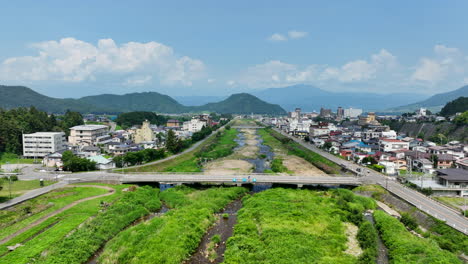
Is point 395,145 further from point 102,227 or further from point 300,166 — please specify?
point 102,227

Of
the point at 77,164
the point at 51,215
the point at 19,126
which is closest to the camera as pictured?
the point at 51,215

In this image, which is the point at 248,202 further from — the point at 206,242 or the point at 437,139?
the point at 437,139

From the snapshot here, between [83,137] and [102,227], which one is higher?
[83,137]

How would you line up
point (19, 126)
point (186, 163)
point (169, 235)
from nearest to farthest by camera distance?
point (169, 235)
point (186, 163)
point (19, 126)

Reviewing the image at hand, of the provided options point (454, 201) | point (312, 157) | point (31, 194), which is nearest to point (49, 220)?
point (31, 194)

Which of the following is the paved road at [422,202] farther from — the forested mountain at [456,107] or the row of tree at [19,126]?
the forested mountain at [456,107]

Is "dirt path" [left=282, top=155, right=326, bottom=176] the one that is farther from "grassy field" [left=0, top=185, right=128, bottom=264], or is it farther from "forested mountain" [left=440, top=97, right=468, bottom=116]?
"forested mountain" [left=440, top=97, right=468, bottom=116]
